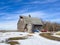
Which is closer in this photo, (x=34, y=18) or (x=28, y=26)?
(x=28, y=26)

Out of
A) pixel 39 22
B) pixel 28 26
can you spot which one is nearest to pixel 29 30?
pixel 28 26

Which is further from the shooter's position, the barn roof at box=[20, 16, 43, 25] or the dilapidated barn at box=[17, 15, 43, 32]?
the barn roof at box=[20, 16, 43, 25]

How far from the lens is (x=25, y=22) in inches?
2441

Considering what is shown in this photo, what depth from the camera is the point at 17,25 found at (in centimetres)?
6544

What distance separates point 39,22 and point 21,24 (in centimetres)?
671

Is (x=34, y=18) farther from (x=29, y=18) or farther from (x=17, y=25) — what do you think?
(x=17, y=25)

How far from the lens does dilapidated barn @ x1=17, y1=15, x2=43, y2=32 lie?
60.9m

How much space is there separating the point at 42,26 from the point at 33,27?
13.7ft

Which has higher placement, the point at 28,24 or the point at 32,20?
the point at 32,20

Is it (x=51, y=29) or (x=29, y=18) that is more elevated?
(x=29, y=18)

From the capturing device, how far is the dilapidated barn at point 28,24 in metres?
60.9

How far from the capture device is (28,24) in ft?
201

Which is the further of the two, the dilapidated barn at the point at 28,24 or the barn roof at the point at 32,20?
the barn roof at the point at 32,20

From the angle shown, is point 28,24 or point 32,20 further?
point 32,20
